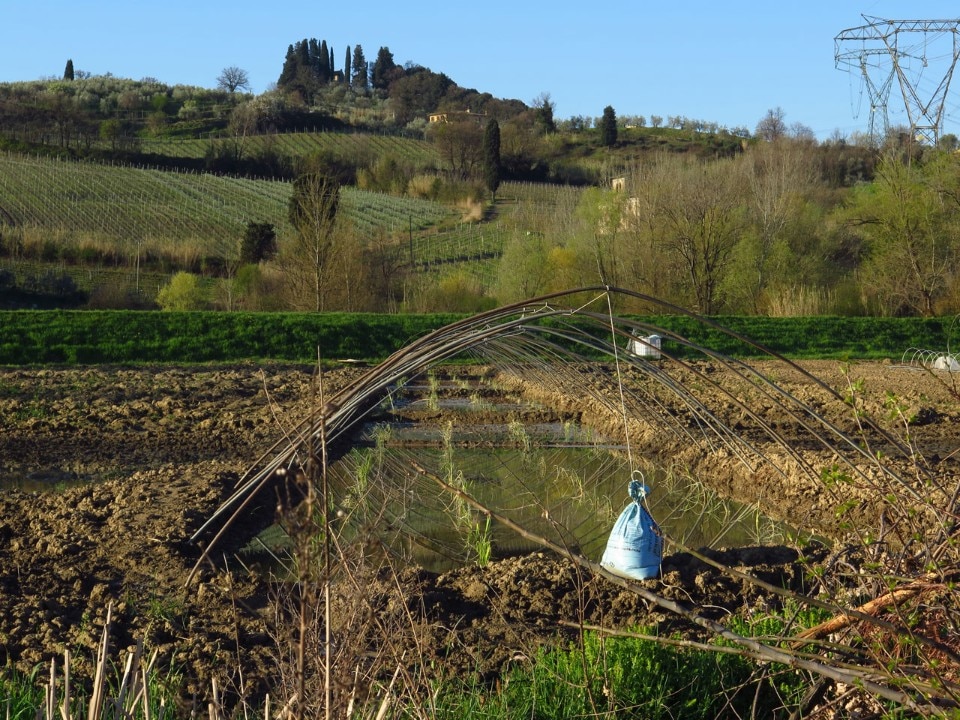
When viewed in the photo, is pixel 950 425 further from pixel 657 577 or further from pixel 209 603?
pixel 209 603

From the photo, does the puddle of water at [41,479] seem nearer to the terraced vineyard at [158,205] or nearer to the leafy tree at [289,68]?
the terraced vineyard at [158,205]

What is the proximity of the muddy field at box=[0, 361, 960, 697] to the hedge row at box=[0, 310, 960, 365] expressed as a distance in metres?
4.25

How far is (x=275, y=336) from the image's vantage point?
16.6 metres

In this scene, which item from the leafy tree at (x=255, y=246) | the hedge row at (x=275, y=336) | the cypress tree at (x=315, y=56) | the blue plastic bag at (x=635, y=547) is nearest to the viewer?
the blue plastic bag at (x=635, y=547)

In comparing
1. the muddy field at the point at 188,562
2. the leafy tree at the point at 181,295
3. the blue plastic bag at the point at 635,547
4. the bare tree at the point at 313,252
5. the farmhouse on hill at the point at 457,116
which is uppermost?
the farmhouse on hill at the point at 457,116

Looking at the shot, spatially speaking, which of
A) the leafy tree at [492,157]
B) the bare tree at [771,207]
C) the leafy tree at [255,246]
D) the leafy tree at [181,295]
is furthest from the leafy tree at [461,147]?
the leafy tree at [181,295]

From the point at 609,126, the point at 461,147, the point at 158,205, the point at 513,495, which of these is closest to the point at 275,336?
the point at 513,495

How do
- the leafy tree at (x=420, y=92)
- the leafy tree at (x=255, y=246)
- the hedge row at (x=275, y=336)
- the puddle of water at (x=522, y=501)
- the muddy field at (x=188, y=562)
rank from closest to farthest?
the muddy field at (x=188, y=562)
the puddle of water at (x=522, y=501)
the hedge row at (x=275, y=336)
the leafy tree at (x=255, y=246)
the leafy tree at (x=420, y=92)

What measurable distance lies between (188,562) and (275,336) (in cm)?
1167

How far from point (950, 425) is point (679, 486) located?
4322 millimetres

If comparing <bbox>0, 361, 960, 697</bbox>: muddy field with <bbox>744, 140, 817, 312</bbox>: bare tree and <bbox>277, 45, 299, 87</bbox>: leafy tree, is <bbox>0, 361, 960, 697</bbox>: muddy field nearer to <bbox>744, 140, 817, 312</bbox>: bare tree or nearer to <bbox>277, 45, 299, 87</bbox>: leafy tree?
<bbox>744, 140, 817, 312</bbox>: bare tree

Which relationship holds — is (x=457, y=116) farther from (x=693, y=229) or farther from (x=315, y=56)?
(x=693, y=229)

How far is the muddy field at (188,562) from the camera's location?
386 cm

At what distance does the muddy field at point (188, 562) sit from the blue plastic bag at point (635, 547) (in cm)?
11
